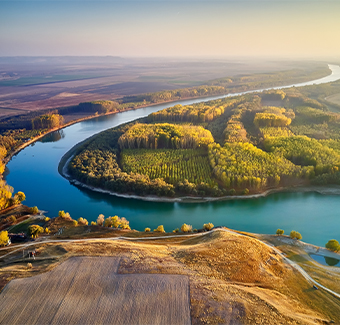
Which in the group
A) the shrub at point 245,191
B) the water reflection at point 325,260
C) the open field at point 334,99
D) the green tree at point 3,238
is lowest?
the water reflection at point 325,260

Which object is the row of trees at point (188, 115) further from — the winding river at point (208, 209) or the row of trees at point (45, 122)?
the winding river at point (208, 209)

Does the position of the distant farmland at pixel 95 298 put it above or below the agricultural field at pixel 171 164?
above

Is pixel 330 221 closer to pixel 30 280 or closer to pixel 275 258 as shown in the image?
pixel 275 258

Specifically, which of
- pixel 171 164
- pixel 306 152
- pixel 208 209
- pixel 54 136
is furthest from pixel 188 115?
pixel 208 209

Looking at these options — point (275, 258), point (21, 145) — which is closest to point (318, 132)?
point (275, 258)

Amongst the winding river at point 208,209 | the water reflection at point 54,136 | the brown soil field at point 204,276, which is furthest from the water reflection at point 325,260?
the water reflection at point 54,136

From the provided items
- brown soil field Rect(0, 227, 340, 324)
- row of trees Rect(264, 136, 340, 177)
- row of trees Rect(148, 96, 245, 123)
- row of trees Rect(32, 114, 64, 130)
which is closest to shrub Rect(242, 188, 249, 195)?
brown soil field Rect(0, 227, 340, 324)

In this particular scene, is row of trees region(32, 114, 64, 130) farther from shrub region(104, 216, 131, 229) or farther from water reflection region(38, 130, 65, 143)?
shrub region(104, 216, 131, 229)
